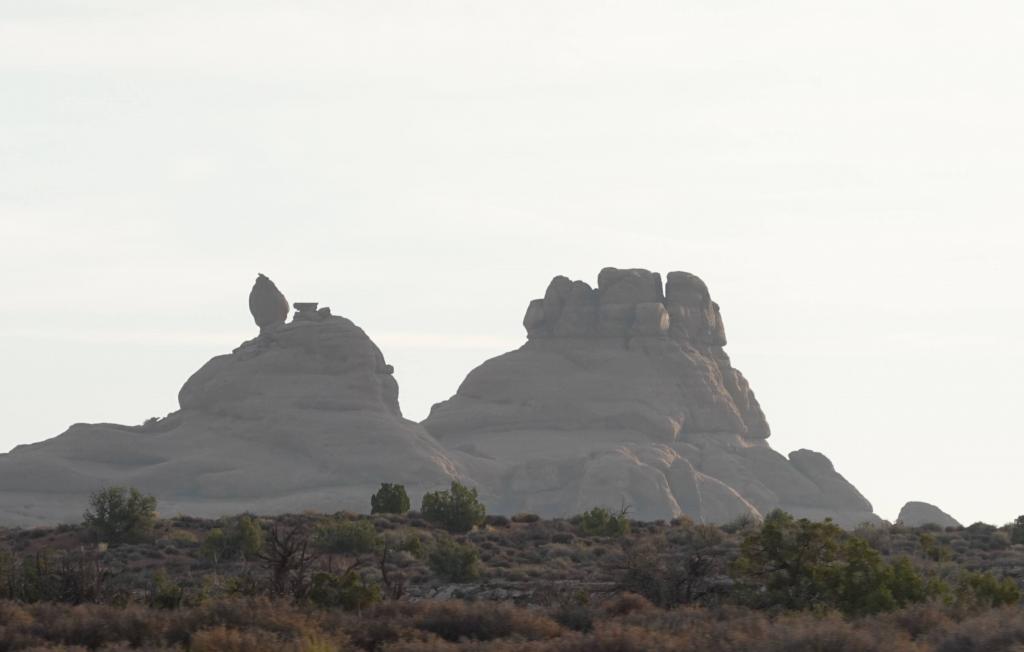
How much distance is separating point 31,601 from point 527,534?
28.5m

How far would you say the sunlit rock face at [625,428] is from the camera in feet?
517

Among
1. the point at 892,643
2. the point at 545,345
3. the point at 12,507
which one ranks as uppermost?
the point at 545,345

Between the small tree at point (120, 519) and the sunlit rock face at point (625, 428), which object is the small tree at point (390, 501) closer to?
the small tree at point (120, 519)

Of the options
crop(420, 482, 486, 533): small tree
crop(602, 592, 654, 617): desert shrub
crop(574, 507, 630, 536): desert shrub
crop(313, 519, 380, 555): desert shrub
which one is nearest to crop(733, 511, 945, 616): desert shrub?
crop(602, 592, 654, 617): desert shrub

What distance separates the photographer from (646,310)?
638 ft

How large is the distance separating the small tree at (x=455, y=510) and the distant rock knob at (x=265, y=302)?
117 metres

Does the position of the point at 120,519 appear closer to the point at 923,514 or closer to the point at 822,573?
the point at 822,573

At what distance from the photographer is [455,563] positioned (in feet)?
155

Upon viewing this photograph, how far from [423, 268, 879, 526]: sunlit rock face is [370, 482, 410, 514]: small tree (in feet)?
256

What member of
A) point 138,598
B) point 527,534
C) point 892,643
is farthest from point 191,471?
point 892,643

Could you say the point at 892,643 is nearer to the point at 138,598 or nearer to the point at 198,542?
the point at 138,598

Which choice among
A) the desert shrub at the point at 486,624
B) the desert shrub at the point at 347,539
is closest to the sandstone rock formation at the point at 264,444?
the desert shrub at the point at 347,539

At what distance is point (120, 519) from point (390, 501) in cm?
1564

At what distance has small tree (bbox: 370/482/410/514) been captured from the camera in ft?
242
